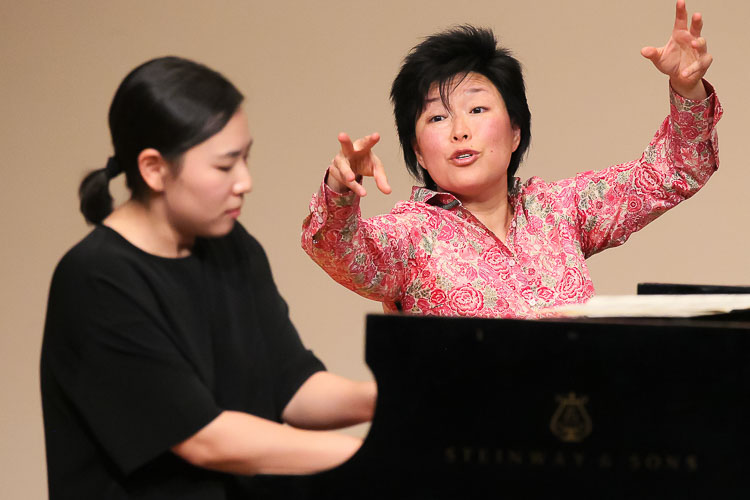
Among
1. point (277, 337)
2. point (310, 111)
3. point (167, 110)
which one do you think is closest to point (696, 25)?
point (277, 337)

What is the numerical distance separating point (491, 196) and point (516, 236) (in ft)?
0.36

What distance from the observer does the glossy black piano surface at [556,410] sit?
1345 mm

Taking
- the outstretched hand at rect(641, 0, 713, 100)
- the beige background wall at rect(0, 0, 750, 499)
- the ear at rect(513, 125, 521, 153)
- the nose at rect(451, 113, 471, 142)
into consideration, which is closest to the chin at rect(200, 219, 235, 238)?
the nose at rect(451, 113, 471, 142)

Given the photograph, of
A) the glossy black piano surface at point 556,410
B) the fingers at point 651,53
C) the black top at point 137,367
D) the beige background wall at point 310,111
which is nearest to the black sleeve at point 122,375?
the black top at point 137,367

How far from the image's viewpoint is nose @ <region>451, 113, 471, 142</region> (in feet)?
7.71

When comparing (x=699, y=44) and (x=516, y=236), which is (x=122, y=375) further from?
(x=699, y=44)

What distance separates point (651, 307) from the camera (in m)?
1.44

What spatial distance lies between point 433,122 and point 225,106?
3.14 feet

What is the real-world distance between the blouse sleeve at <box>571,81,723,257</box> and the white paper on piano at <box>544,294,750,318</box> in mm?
906

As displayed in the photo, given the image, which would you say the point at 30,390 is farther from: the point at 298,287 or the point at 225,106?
the point at 225,106

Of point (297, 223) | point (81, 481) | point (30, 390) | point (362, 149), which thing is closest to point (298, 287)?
point (297, 223)

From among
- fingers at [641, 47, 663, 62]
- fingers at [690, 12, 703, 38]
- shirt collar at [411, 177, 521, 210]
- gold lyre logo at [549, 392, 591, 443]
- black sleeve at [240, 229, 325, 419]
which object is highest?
fingers at [690, 12, 703, 38]

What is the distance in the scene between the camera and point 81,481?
150 centimetres

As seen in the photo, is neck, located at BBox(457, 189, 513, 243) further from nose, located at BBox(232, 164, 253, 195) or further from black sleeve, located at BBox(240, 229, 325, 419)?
nose, located at BBox(232, 164, 253, 195)
